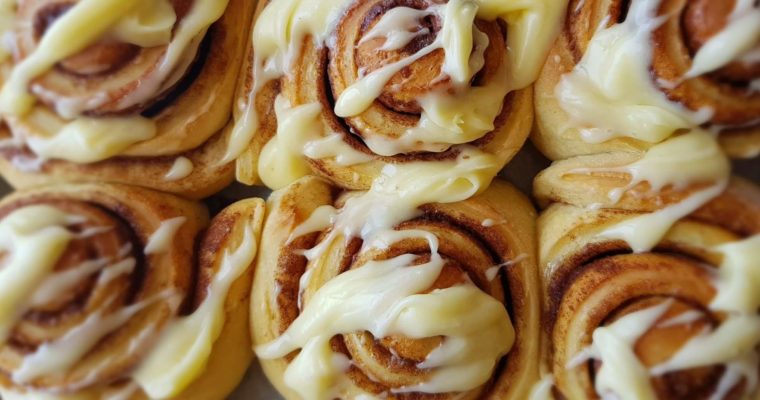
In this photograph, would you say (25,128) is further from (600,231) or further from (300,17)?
(600,231)

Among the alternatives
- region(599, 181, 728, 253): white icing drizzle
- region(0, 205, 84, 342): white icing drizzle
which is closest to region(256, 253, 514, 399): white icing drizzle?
region(599, 181, 728, 253): white icing drizzle

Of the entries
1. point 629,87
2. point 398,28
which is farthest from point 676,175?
point 398,28

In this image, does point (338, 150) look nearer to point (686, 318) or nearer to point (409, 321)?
point (409, 321)

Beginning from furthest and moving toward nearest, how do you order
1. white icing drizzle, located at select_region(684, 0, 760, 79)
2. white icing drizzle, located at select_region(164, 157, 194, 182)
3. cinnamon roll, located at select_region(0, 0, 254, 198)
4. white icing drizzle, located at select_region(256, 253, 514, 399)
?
white icing drizzle, located at select_region(164, 157, 194, 182)
cinnamon roll, located at select_region(0, 0, 254, 198)
white icing drizzle, located at select_region(256, 253, 514, 399)
white icing drizzle, located at select_region(684, 0, 760, 79)

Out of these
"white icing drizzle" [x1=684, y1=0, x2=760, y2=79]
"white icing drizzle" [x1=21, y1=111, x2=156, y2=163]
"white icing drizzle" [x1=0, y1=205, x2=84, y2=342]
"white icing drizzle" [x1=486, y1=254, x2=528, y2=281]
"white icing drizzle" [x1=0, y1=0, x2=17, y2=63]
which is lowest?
"white icing drizzle" [x1=486, y1=254, x2=528, y2=281]

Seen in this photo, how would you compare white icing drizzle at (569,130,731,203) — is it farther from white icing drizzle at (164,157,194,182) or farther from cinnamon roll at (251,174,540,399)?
white icing drizzle at (164,157,194,182)
